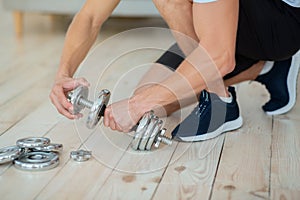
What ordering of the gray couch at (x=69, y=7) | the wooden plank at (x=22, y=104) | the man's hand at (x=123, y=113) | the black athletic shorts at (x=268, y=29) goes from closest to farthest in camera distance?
the man's hand at (x=123, y=113)
the black athletic shorts at (x=268, y=29)
the wooden plank at (x=22, y=104)
the gray couch at (x=69, y=7)

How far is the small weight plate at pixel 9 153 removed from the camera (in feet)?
4.54

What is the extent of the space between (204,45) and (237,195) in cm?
36

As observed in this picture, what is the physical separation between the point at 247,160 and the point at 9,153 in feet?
1.96

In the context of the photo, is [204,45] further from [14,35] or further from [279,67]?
[14,35]

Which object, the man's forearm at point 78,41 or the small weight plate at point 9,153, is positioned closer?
the small weight plate at point 9,153

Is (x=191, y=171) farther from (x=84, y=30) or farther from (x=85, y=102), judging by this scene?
(x=84, y=30)

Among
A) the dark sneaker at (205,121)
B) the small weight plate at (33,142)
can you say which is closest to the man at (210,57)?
the dark sneaker at (205,121)

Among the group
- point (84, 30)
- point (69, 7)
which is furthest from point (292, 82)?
point (69, 7)

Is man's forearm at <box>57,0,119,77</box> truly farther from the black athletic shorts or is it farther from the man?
the black athletic shorts

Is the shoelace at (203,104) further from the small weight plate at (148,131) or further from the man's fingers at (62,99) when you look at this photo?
the man's fingers at (62,99)

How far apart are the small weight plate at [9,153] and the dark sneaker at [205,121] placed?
17.2 inches

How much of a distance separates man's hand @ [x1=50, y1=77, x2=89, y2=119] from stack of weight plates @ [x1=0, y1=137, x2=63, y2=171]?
102 mm

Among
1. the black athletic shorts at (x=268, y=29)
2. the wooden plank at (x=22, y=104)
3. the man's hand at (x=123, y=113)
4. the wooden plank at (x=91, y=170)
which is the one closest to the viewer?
the wooden plank at (x=91, y=170)

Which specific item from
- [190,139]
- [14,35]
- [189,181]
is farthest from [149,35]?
[189,181]
